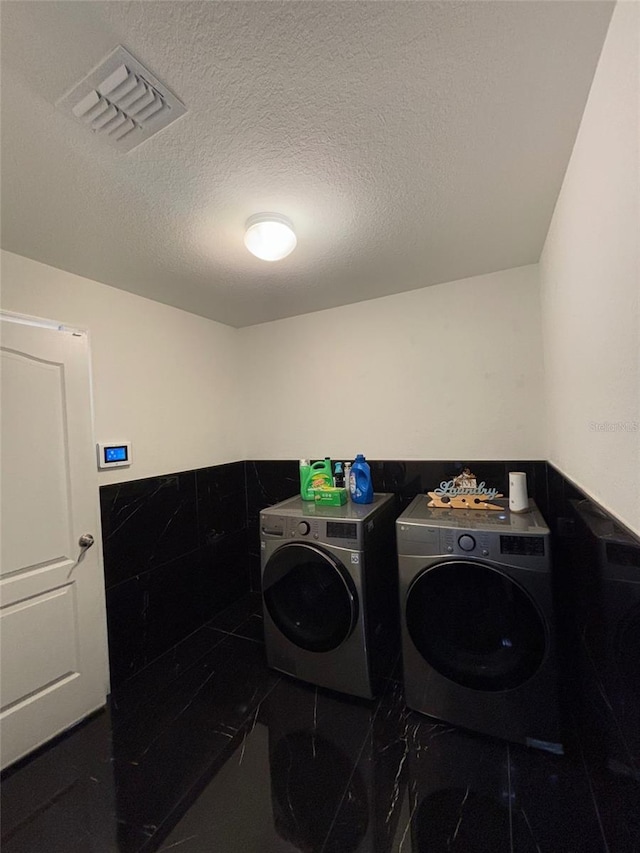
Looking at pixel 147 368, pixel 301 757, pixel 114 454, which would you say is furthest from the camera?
pixel 147 368

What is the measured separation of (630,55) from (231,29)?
2.61ft

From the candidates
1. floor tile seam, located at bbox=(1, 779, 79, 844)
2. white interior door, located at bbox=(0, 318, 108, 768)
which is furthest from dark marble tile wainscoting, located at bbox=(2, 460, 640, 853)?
white interior door, located at bbox=(0, 318, 108, 768)

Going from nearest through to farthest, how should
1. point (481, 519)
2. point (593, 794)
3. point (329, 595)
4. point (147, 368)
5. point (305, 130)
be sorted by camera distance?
point (305, 130)
point (593, 794)
point (481, 519)
point (329, 595)
point (147, 368)

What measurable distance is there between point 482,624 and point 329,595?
0.70m

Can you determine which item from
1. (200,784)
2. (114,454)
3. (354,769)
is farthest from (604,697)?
(114,454)

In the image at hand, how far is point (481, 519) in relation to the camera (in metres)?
1.58

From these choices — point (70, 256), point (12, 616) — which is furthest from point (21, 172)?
point (12, 616)

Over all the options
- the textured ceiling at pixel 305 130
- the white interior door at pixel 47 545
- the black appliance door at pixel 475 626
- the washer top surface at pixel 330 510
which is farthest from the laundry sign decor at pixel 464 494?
the white interior door at pixel 47 545

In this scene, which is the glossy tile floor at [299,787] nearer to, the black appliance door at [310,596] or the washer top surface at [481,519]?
the black appliance door at [310,596]

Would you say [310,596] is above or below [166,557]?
below

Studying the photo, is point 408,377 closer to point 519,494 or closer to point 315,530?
point 519,494

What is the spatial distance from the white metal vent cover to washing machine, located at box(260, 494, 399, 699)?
5.33 ft

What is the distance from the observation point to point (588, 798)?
120cm

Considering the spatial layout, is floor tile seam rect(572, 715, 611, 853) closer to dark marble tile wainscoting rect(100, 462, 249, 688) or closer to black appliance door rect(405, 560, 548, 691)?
black appliance door rect(405, 560, 548, 691)
